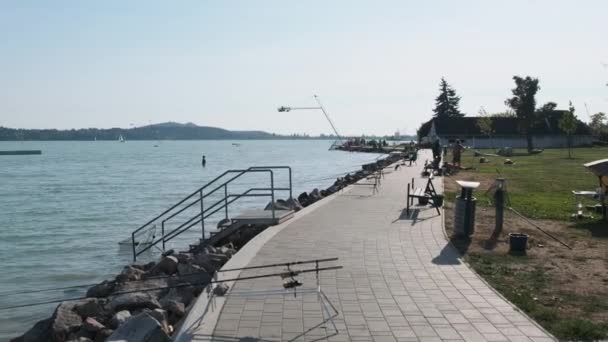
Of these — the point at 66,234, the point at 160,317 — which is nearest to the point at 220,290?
the point at 160,317

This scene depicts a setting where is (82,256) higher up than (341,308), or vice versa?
(341,308)

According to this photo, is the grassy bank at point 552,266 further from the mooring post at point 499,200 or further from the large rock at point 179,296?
the large rock at point 179,296

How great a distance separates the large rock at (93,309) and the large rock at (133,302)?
131 mm

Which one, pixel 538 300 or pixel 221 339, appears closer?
pixel 221 339

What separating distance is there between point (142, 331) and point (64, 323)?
2.62m

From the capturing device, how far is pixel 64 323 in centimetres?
830

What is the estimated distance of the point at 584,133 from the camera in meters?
73.6

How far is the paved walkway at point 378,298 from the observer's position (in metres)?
5.92

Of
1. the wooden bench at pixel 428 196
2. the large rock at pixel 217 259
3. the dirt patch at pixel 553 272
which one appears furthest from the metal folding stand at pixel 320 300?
the wooden bench at pixel 428 196

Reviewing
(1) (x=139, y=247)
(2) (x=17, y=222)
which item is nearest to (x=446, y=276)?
(1) (x=139, y=247)

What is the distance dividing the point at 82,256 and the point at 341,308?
12170mm

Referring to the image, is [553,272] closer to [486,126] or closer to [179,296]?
[179,296]

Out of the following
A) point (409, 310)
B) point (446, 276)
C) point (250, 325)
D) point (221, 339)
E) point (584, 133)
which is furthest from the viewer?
point (584, 133)

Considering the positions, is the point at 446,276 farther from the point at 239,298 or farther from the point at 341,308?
the point at 239,298
